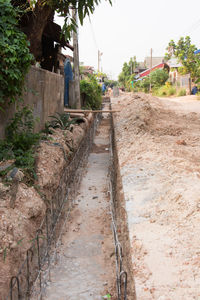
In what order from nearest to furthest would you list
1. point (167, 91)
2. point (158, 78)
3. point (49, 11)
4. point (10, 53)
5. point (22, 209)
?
point (22, 209), point (10, 53), point (49, 11), point (167, 91), point (158, 78)

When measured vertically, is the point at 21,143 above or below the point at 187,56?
below

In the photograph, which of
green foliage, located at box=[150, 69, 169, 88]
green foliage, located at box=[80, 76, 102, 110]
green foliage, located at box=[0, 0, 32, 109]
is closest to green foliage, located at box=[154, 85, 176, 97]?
green foliage, located at box=[150, 69, 169, 88]

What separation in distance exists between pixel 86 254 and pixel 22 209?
3.59 ft

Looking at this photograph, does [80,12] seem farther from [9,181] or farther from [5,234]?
[5,234]

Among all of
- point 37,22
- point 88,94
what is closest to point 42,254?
point 37,22

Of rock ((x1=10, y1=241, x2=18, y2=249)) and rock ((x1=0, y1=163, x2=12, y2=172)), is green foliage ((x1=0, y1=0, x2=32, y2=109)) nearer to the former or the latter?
rock ((x1=0, y1=163, x2=12, y2=172))

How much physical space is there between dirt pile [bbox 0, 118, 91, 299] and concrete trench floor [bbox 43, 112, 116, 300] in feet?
1.82

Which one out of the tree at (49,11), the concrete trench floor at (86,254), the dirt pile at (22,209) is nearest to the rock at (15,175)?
the dirt pile at (22,209)

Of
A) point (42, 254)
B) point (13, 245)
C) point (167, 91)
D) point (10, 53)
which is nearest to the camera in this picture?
point (13, 245)

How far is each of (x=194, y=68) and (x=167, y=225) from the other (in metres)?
25.7

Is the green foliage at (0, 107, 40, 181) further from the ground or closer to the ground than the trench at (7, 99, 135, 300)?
further from the ground

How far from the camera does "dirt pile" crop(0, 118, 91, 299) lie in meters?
2.88

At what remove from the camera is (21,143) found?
509cm

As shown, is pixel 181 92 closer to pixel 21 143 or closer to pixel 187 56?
pixel 187 56
